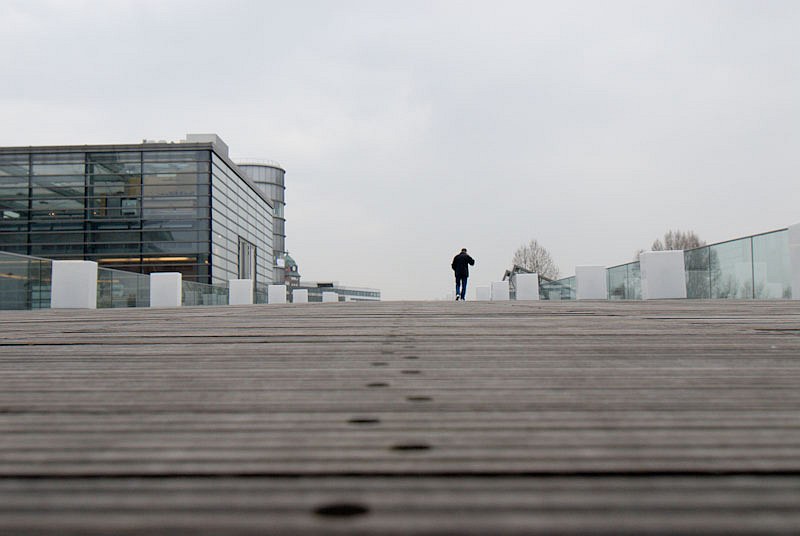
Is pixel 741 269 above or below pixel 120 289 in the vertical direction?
above

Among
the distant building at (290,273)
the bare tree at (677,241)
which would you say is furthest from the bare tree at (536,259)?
the distant building at (290,273)

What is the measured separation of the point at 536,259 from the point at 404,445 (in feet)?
190

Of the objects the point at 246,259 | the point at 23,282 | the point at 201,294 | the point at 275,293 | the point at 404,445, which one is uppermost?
the point at 246,259

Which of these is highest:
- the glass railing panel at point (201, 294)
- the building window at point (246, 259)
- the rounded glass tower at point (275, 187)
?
the rounded glass tower at point (275, 187)

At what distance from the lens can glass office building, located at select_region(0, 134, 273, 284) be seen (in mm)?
35156

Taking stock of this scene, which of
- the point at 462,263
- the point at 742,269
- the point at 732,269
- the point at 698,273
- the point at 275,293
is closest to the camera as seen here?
the point at 742,269

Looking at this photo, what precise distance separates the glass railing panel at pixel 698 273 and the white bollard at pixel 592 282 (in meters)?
3.30

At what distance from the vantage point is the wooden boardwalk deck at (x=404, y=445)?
72 centimetres

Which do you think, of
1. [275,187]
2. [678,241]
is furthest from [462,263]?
[275,187]

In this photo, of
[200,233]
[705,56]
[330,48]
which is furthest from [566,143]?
[200,233]

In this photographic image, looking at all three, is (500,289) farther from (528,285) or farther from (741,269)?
(741,269)

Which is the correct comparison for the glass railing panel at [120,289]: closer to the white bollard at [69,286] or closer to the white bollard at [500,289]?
the white bollard at [69,286]

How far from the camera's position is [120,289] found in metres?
15.7

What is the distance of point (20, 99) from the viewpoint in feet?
220
